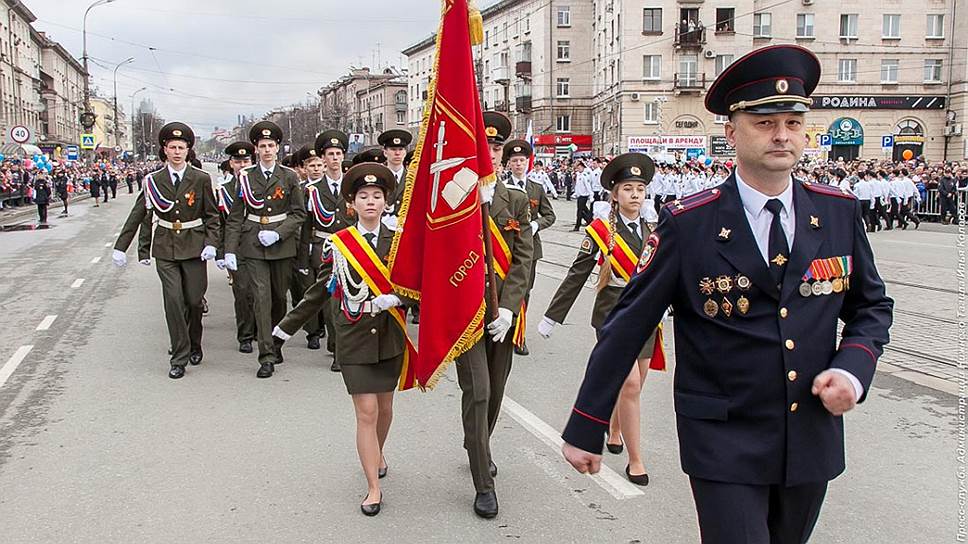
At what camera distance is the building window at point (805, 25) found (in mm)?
54062

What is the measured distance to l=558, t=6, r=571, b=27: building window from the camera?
66188 millimetres

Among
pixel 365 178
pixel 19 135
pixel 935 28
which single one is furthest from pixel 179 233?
pixel 935 28

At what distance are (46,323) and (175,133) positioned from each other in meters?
4.29

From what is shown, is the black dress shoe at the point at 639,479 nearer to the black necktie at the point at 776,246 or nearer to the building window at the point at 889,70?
the black necktie at the point at 776,246

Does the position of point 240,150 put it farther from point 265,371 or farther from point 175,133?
point 265,371

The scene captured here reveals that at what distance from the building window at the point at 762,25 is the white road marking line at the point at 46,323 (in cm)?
5144

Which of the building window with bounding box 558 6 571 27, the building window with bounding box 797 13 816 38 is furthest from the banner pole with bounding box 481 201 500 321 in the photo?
the building window with bounding box 558 6 571 27

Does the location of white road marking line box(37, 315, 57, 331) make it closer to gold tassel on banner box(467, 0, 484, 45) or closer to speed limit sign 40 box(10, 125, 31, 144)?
gold tassel on banner box(467, 0, 484, 45)

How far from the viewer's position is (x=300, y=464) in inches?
218

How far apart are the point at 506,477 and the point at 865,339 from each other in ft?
10.1

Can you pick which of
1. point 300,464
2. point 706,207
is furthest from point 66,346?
point 706,207

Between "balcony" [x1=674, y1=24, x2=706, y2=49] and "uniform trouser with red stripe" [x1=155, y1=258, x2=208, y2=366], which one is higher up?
"balcony" [x1=674, y1=24, x2=706, y2=49]

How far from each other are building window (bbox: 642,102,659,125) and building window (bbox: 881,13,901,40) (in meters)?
15.6

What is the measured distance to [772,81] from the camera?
266cm
